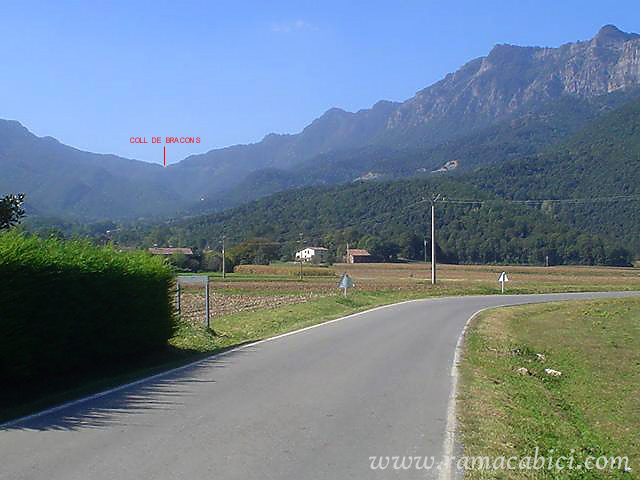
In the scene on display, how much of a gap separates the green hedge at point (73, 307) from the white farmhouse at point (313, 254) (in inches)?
3764

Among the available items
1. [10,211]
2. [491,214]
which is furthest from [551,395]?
[491,214]

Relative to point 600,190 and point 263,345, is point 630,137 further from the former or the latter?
point 263,345

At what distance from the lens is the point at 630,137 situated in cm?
13750

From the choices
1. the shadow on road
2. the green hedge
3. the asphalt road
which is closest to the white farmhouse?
the green hedge

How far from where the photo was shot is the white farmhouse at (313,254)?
369 ft

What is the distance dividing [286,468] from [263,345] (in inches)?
408

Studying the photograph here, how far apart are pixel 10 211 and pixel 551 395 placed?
10585mm

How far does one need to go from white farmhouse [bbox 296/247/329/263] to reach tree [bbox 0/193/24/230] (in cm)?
9616

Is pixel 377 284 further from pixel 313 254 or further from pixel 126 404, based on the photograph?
pixel 126 404

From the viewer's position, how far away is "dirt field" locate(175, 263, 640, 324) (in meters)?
42.6

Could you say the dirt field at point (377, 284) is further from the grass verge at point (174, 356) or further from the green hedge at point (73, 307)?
the green hedge at point (73, 307)

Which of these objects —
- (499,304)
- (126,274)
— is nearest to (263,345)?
(126,274)

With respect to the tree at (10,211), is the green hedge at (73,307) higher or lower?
lower

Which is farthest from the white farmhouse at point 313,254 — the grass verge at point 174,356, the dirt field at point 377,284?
the grass verge at point 174,356
